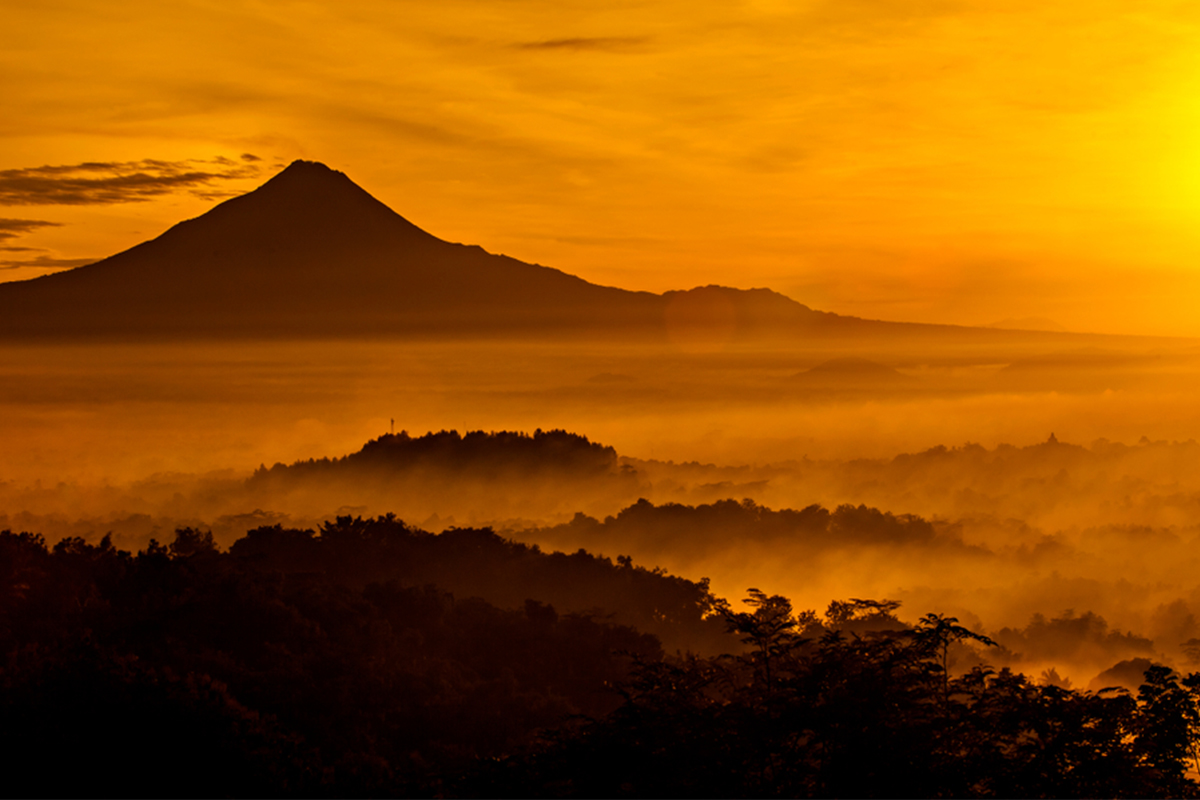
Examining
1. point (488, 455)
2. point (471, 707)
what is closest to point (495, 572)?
point (471, 707)

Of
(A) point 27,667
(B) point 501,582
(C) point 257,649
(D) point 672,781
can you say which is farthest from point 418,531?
(D) point 672,781

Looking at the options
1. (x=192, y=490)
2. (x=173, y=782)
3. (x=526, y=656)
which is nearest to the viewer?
(x=173, y=782)

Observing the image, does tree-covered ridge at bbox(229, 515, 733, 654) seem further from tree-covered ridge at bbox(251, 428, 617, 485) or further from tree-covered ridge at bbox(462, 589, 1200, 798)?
tree-covered ridge at bbox(251, 428, 617, 485)

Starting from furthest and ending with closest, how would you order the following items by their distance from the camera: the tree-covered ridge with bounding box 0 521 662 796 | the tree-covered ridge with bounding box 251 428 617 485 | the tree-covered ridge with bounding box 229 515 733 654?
the tree-covered ridge with bounding box 251 428 617 485
the tree-covered ridge with bounding box 229 515 733 654
the tree-covered ridge with bounding box 0 521 662 796

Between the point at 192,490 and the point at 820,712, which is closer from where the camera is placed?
the point at 820,712

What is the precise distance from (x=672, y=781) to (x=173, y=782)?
7.15m

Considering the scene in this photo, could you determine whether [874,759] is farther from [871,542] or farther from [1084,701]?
[871,542]

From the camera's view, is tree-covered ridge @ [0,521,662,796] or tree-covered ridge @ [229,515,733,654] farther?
tree-covered ridge @ [229,515,733,654]

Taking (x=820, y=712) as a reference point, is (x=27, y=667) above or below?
below

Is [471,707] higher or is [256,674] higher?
[256,674]

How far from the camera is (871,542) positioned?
140 m

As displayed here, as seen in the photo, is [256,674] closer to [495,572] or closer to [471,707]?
[471,707]

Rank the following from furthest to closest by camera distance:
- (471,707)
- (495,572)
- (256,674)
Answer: (495,572) < (471,707) < (256,674)

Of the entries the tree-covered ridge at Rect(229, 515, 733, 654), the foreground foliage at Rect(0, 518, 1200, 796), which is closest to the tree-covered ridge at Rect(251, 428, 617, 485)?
the tree-covered ridge at Rect(229, 515, 733, 654)
